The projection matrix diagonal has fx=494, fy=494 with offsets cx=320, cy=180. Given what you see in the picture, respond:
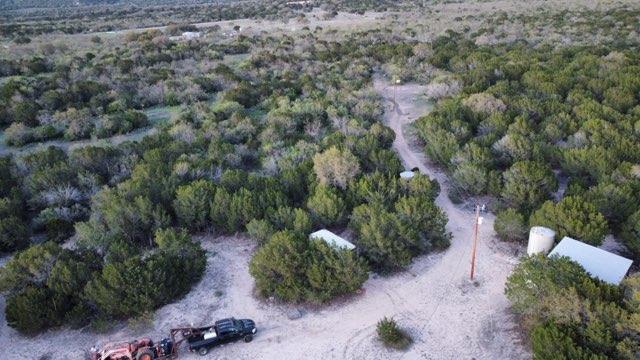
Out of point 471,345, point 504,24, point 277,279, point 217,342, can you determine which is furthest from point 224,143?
point 504,24

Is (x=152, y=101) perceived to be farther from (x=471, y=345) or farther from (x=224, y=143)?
(x=471, y=345)

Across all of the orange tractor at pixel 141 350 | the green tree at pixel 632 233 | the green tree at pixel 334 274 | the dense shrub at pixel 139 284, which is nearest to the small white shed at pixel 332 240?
the green tree at pixel 334 274

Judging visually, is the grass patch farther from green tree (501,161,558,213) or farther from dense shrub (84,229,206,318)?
green tree (501,161,558,213)

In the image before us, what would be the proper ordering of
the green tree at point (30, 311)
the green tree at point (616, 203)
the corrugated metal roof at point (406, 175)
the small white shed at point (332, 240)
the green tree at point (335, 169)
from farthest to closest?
the corrugated metal roof at point (406, 175), the green tree at point (335, 169), the green tree at point (616, 203), the small white shed at point (332, 240), the green tree at point (30, 311)

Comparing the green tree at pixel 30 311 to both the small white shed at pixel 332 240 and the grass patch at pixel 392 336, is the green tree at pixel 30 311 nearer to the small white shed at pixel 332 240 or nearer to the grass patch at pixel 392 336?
the small white shed at pixel 332 240

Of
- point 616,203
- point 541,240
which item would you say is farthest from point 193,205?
point 616,203

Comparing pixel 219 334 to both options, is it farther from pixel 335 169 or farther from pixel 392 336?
pixel 335 169
